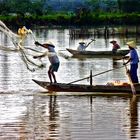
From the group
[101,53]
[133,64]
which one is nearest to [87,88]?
[133,64]

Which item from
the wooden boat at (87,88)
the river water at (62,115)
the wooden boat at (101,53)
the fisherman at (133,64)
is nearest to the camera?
the river water at (62,115)

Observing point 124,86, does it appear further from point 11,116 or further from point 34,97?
point 11,116

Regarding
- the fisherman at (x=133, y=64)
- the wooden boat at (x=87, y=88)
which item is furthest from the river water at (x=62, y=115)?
the fisherman at (x=133, y=64)

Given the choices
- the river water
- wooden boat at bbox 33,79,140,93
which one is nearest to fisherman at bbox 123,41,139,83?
wooden boat at bbox 33,79,140,93

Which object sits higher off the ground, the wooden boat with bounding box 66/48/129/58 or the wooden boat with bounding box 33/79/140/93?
the wooden boat with bounding box 66/48/129/58

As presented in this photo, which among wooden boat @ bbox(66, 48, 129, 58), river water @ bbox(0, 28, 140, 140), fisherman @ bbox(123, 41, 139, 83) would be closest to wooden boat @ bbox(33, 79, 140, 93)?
river water @ bbox(0, 28, 140, 140)

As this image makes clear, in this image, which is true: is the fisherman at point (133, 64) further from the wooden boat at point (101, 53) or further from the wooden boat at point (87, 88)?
the wooden boat at point (101, 53)

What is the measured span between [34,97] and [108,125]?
217 inches

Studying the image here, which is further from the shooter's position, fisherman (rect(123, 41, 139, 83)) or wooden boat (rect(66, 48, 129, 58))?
wooden boat (rect(66, 48, 129, 58))

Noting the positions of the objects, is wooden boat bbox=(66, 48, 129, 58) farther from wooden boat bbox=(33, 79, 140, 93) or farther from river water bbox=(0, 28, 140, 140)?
wooden boat bbox=(33, 79, 140, 93)

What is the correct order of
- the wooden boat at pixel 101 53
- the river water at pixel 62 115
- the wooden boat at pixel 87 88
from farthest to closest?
the wooden boat at pixel 101 53
the wooden boat at pixel 87 88
the river water at pixel 62 115

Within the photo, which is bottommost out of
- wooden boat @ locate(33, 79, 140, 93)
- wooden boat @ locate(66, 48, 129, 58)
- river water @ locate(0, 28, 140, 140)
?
river water @ locate(0, 28, 140, 140)

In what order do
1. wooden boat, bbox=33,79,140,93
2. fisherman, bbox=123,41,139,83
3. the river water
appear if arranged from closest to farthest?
the river water, wooden boat, bbox=33,79,140,93, fisherman, bbox=123,41,139,83

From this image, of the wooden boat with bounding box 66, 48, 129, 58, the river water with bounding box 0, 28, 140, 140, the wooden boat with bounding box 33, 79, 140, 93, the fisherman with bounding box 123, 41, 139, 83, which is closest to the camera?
the river water with bounding box 0, 28, 140, 140
